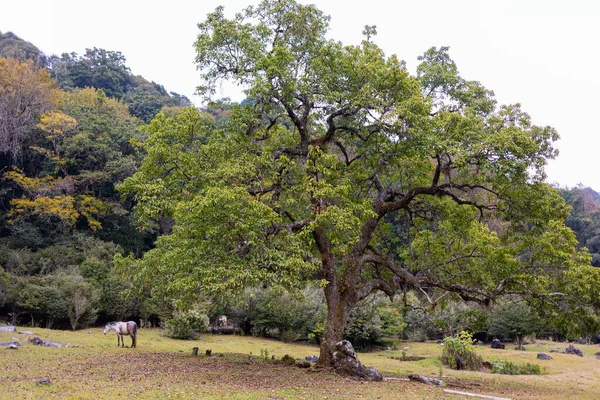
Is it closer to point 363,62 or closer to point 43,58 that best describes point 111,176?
point 363,62

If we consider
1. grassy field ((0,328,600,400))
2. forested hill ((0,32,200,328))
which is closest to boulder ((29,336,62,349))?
grassy field ((0,328,600,400))

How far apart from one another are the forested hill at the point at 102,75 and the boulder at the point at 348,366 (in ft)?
172

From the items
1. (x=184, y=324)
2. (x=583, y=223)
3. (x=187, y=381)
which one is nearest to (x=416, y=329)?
(x=184, y=324)

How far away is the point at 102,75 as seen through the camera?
230 ft

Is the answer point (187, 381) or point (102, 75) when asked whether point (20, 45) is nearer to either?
point (102, 75)

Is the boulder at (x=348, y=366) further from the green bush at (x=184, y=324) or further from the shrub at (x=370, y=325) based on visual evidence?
the shrub at (x=370, y=325)

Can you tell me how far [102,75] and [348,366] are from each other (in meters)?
69.9

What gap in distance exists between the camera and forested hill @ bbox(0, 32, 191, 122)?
62.0 meters

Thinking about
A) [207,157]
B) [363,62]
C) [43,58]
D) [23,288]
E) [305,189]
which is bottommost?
[23,288]

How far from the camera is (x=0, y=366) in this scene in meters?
11.6

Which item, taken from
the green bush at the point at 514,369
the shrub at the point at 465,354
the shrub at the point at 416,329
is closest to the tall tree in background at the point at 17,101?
the shrub at the point at 416,329

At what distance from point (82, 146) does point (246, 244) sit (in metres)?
35.1

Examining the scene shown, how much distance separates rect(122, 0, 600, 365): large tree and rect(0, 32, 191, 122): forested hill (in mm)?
48731

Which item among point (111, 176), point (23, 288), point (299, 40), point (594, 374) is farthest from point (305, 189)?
point (111, 176)
